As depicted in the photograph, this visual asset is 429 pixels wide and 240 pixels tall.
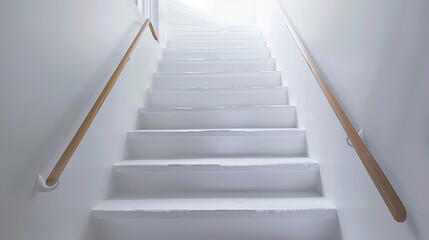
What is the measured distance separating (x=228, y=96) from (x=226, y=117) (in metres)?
0.31

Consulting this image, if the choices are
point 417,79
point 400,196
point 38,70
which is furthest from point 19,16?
point 400,196

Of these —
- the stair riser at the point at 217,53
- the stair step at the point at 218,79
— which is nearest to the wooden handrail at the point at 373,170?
the stair step at the point at 218,79

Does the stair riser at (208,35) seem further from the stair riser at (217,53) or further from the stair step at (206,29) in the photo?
the stair riser at (217,53)

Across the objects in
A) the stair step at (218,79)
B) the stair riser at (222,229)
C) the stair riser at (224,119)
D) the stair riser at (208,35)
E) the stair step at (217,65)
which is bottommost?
the stair riser at (222,229)

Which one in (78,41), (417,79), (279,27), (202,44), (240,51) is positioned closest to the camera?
(417,79)

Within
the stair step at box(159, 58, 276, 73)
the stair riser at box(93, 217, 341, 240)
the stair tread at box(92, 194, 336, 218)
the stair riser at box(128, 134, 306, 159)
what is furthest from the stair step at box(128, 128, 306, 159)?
the stair step at box(159, 58, 276, 73)

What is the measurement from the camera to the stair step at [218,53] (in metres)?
3.81

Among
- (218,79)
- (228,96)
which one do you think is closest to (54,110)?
(228,96)

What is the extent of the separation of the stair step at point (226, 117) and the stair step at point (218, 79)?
63cm

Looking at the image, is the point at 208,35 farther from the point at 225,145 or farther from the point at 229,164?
the point at 229,164

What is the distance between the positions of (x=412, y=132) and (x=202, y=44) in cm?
358

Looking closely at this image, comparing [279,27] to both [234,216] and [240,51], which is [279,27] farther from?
[234,216]

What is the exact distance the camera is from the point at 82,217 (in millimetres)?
1588

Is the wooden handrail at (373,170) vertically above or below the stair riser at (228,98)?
below
